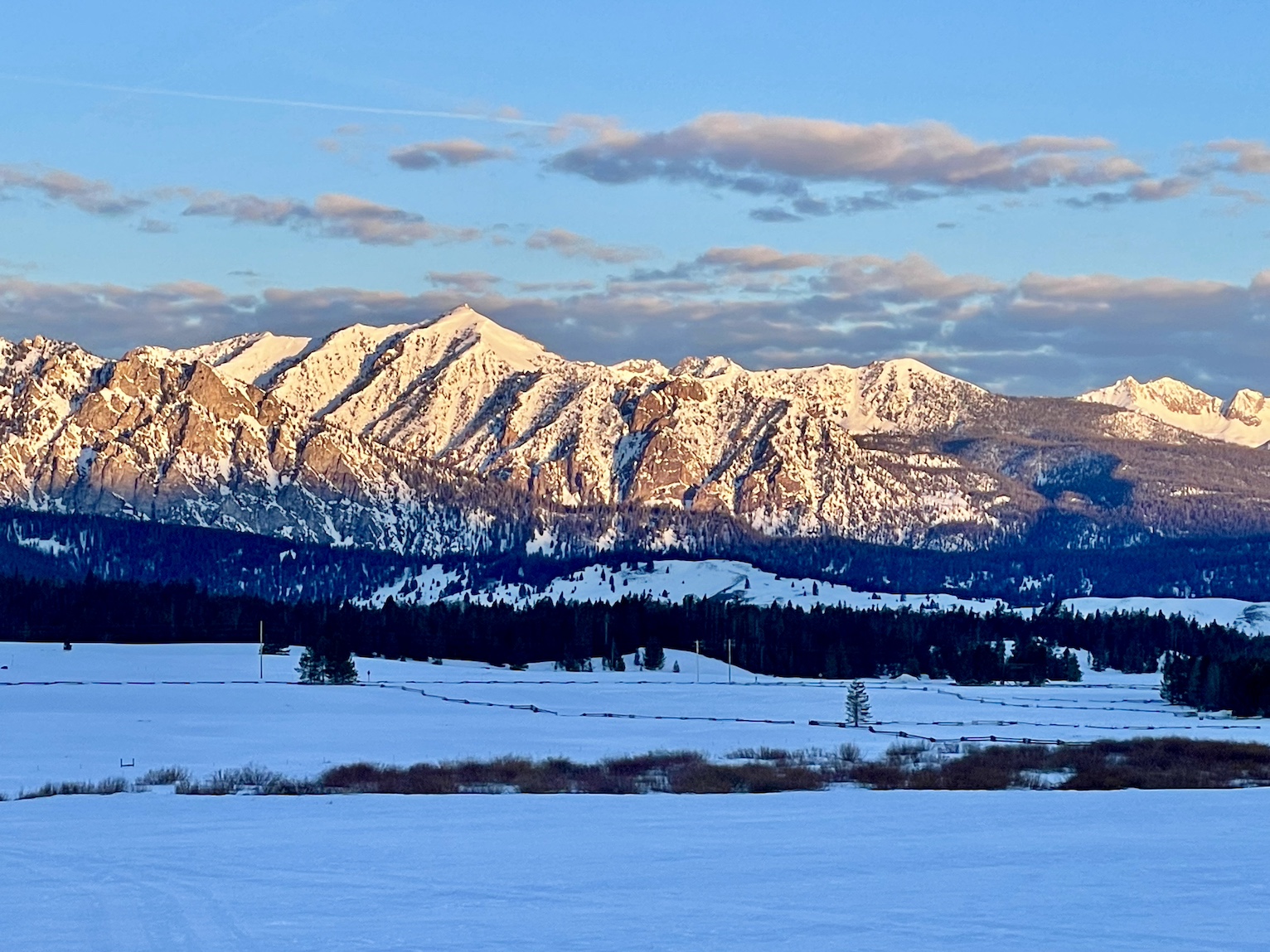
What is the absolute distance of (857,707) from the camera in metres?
86.2

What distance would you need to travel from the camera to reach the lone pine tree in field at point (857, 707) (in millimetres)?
85875

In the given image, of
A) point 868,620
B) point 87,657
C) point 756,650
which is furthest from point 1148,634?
point 87,657

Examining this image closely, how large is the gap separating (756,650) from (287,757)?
123919 millimetres

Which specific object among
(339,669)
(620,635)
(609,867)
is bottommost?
(609,867)

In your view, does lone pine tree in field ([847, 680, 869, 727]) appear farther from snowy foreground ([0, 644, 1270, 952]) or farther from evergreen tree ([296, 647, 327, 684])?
evergreen tree ([296, 647, 327, 684])

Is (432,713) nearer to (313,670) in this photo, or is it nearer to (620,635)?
(313,670)

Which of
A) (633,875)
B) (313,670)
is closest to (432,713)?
(313,670)

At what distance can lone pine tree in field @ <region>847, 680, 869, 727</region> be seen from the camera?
85.9 m

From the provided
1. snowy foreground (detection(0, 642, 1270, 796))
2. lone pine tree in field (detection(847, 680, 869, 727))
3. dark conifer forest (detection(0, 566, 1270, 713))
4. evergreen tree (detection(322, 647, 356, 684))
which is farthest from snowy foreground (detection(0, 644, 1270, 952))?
dark conifer forest (detection(0, 566, 1270, 713))

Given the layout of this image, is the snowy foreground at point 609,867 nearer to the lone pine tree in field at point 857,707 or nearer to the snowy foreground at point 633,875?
the snowy foreground at point 633,875

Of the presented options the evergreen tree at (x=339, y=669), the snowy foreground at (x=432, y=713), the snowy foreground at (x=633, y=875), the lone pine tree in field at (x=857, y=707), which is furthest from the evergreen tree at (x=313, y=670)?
the snowy foreground at (x=633, y=875)

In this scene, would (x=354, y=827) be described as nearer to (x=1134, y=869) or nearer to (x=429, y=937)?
(x=429, y=937)

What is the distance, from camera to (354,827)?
34.9 meters

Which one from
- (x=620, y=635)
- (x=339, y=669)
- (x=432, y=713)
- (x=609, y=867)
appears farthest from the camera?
(x=620, y=635)
